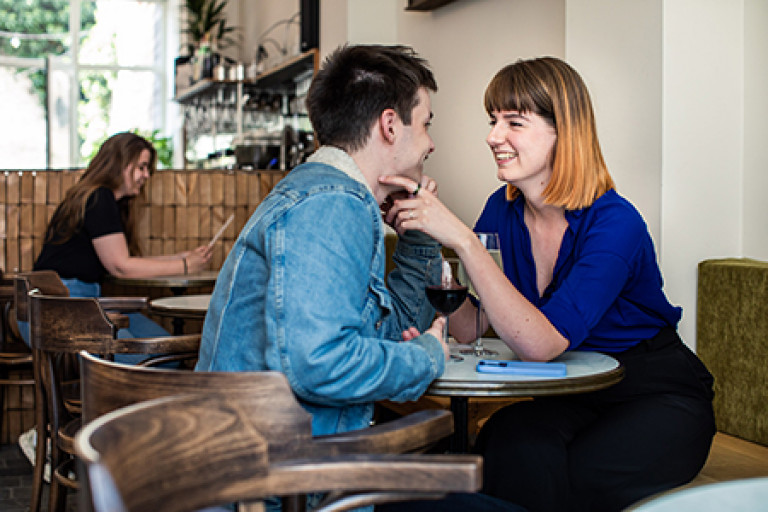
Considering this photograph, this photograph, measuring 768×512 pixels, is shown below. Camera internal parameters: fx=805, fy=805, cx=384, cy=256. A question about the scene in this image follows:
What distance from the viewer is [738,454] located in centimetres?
218

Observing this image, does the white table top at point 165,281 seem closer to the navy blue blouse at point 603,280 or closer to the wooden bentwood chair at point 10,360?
the wooden bentwood chair at point 10,360

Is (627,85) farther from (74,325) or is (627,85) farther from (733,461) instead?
(74,325)

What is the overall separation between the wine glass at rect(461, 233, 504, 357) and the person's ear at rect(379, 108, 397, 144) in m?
0.31

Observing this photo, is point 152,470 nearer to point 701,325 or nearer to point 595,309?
point 595,309

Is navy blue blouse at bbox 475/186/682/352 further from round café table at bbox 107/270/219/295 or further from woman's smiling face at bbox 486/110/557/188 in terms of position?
round café table at bbox 107/270/219/295

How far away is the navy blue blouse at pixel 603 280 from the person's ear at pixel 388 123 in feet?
1.68

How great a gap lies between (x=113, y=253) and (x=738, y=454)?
2.76 m

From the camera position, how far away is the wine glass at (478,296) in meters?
1.71

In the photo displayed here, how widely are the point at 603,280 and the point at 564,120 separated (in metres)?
0.41

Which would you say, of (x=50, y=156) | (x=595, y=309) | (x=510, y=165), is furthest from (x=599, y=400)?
(x=50, y=156)

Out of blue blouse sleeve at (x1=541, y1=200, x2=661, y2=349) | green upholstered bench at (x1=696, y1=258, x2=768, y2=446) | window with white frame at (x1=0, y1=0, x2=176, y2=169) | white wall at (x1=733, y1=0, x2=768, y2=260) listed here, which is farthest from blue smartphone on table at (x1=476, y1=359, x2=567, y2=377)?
window with white frame at (x1=0, y1=0, x2=176, y2=169)

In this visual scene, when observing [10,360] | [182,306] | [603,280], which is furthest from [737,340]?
[10,360]

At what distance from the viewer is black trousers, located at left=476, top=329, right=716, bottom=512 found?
1621 millimetres

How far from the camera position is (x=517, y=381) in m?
1.49
